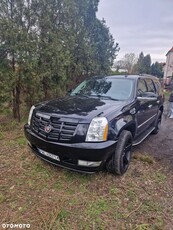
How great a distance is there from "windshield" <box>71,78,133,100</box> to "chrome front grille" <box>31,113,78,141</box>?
4.31 ft

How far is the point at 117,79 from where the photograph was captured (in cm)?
405

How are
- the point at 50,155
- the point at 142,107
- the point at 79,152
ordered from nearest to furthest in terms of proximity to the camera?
1. the point at 79,152
2. the point at 50,155
3. the point at 142,107

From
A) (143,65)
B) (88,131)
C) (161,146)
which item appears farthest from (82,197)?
(143,65)

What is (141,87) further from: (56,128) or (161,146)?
(56,128)

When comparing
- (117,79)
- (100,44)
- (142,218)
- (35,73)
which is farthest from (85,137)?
(100,44)

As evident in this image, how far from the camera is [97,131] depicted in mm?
2508

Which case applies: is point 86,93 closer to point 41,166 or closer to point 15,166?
point 41,166

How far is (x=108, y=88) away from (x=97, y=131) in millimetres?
1614

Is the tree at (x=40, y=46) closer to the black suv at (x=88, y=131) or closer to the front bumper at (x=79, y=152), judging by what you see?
the black suv at (x=88, y=131)

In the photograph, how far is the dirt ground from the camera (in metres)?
4.02

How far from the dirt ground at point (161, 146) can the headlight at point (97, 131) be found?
2.00 m

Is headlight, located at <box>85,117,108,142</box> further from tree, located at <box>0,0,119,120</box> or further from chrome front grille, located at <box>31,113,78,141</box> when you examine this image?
tree, located at <box>0,0,119,120</box>

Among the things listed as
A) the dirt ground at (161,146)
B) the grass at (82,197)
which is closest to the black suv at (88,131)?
the grass at (82,197)

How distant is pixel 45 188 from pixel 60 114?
114 cm
